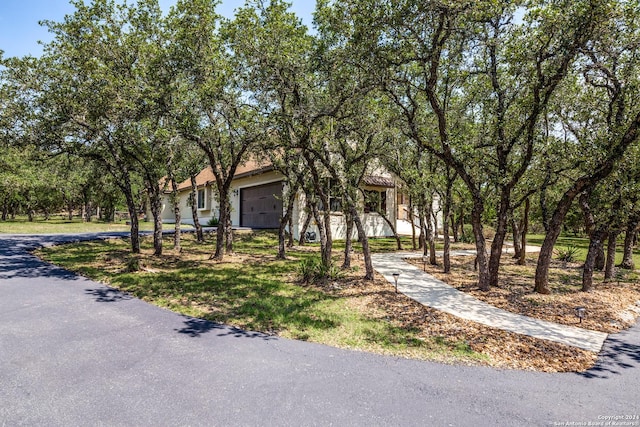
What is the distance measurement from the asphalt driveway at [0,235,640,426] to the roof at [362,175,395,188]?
13698 millimetres

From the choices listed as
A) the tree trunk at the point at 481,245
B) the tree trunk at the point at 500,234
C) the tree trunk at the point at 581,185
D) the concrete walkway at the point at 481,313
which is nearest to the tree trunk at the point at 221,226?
the concrete walkway at the point at 481,313

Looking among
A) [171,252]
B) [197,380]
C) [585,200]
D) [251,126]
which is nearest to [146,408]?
[197,380]

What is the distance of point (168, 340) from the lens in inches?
202

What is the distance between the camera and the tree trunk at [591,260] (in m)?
8.77

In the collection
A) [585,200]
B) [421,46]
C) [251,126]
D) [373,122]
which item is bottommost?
[585,200]

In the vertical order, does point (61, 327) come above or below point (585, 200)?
below

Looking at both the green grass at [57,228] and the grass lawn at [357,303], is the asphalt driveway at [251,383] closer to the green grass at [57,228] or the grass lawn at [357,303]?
the grass lawn at [357,303]

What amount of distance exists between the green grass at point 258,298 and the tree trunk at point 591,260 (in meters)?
5.76

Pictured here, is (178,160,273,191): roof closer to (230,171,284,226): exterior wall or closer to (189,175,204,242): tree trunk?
(230,171,284,226): exterior wall

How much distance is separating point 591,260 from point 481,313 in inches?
168

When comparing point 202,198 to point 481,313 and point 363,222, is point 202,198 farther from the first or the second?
point 481,313

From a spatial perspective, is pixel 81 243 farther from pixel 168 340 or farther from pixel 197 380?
pixel 197 380

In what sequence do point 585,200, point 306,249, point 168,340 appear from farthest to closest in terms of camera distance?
1. point 306,249
2. point 585,200
3. point 168,340

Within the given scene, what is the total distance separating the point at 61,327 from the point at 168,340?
192 centimetres
